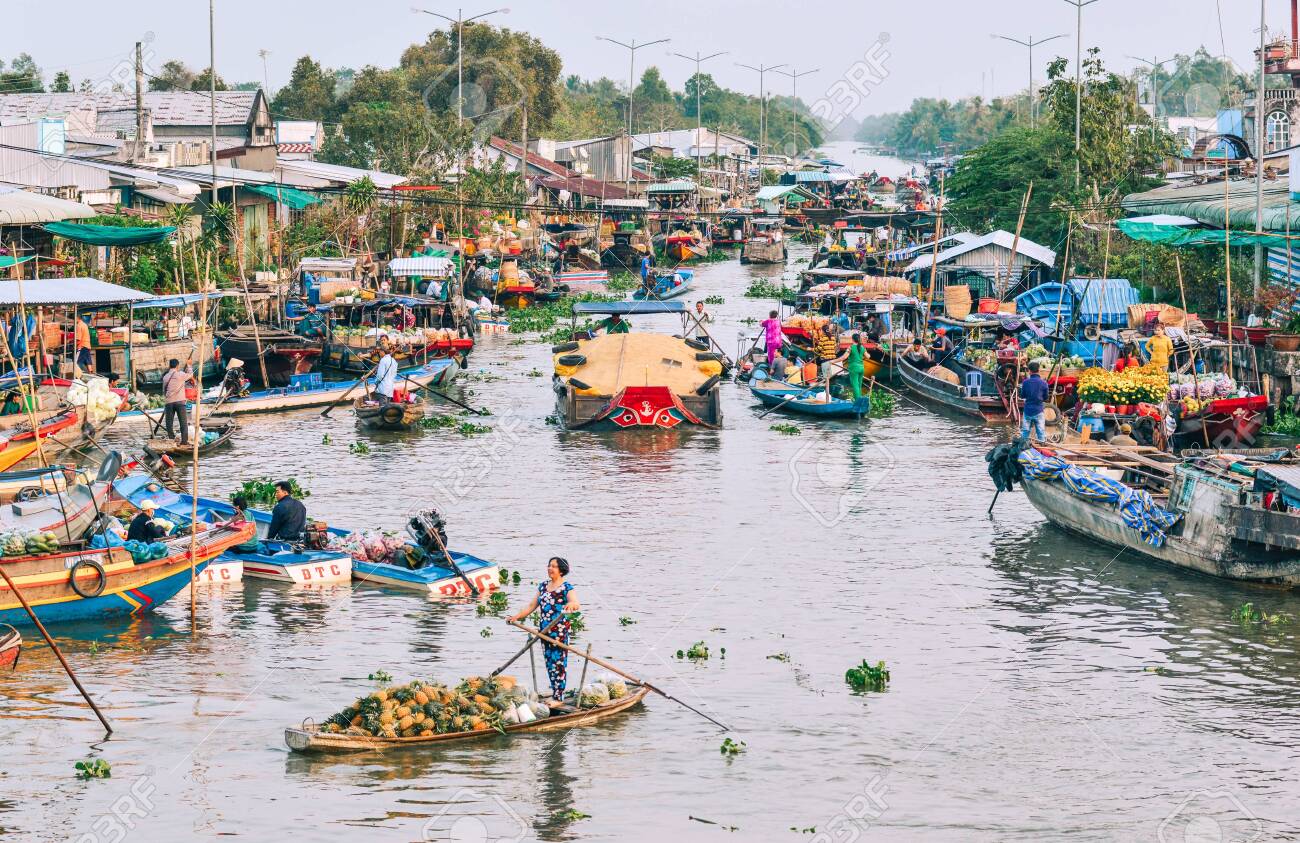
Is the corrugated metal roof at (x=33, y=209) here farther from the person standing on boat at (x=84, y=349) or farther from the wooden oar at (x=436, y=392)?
the wooden oar at (x=436, y=392)

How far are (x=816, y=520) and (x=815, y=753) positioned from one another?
10625 millimetres

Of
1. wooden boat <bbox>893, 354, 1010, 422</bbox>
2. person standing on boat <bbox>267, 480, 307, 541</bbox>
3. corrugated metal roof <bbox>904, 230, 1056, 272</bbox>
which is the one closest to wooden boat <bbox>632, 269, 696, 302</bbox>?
corrugated metal roof <bbox>904, 230, 1056, 272</bbox>

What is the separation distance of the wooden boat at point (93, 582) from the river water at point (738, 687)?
12.5 inches

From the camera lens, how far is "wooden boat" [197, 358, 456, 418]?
33.2 metres

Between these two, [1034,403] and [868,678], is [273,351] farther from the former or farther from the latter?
[868,678]

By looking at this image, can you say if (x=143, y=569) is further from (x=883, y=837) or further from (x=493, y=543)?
(x=883, y=837)

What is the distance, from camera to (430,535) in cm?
2000

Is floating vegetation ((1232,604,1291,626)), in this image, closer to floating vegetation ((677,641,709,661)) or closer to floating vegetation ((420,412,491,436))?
floating vegetation ((677,641,709,661))

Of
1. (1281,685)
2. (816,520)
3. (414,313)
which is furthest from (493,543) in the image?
(414,313)

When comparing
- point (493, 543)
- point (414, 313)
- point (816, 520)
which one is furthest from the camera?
point (414, 313)

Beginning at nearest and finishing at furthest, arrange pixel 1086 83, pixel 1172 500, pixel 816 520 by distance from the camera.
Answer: pixel 1172 500 < pixel 816 520 < pixel 1086 83

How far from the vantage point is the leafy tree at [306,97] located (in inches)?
3585

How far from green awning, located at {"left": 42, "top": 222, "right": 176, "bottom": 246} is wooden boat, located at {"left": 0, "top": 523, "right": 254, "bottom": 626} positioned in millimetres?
18290

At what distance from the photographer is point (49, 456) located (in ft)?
87.5
